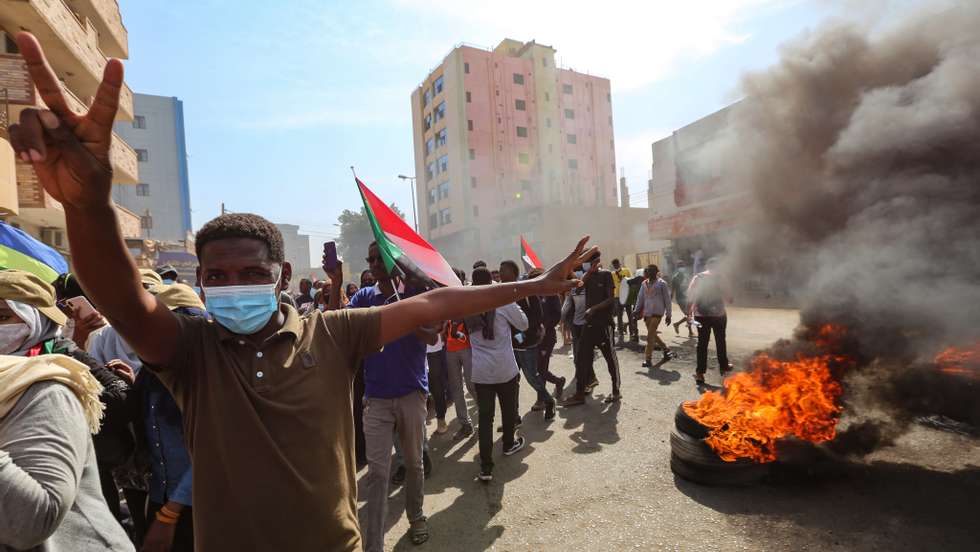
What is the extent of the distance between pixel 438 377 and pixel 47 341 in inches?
175

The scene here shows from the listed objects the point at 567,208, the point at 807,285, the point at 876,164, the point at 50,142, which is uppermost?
the point at 567,208

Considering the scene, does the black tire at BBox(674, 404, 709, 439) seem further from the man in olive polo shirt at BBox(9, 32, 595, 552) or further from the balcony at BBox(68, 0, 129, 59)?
the balcony at BBox(68, 0, 129, 59)

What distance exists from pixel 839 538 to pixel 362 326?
3.81 m

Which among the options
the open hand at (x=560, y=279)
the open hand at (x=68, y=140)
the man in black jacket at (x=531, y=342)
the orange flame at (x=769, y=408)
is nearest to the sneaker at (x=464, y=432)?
the man in black jacket at (x=531, y=342)

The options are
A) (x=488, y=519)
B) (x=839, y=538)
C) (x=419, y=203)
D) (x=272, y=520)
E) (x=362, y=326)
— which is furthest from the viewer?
(x=419, y=203)

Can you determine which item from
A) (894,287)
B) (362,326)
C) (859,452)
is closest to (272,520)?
(362,326)

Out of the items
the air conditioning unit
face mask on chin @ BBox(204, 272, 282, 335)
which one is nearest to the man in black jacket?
face mask on chin @ BBox(204, 272, 282, 335)

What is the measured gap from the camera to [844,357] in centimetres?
477

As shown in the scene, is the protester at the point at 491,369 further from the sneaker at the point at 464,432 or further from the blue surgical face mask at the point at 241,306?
the blue surgical face mask at the point at 241,306

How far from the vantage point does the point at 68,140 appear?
115 centimetres

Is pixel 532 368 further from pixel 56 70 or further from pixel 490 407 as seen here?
pixel 56 70

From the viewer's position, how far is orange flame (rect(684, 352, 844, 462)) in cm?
425

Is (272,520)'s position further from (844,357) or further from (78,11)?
(78,11)

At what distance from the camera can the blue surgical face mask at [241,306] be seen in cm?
167
